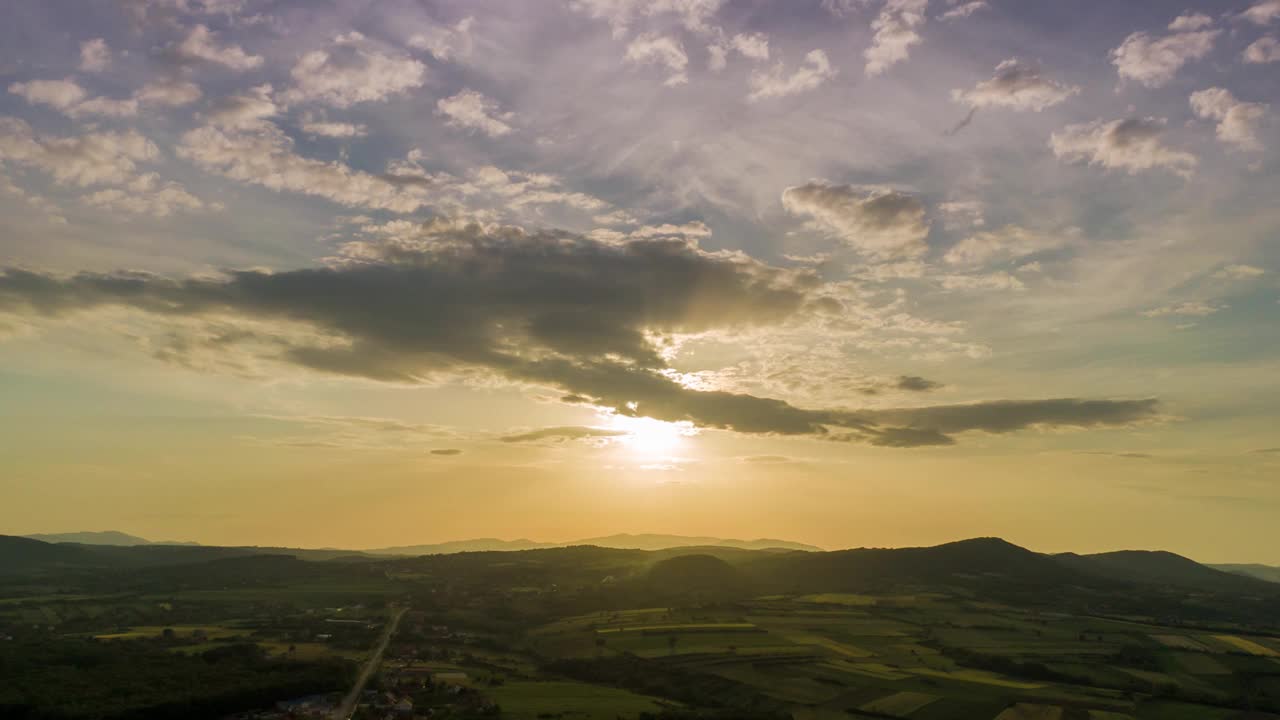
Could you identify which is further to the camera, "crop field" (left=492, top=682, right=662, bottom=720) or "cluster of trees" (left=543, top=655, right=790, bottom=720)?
"cluster of trees" (left=543, top=655, right=790, bottom=720)

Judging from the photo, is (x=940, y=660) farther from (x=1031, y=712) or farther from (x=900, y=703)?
(x=1031, y=712)

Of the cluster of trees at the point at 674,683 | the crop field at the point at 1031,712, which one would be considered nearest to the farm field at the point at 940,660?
the crop field at the point at 1031,712

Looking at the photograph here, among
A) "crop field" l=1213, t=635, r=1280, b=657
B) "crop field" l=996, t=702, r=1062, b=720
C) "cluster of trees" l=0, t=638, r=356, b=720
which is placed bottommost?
"crop field" l=996, t=702, r=1062, b=720

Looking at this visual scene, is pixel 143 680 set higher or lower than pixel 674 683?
higher

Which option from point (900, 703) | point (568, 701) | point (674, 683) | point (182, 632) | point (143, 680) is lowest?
point (674, 683)

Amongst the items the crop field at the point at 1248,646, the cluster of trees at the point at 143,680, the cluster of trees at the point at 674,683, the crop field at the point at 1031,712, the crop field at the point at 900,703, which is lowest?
the cluster of trees at the point at 674,683

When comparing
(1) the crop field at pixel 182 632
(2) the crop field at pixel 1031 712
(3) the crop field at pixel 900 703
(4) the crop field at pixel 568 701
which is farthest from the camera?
(1) the crop field at pixel 182 632

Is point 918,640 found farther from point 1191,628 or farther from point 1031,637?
point 1191,628

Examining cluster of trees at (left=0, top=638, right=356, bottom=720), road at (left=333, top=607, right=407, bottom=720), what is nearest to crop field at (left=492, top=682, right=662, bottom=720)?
road at (left=333, top=607, right=407, bottom=720)

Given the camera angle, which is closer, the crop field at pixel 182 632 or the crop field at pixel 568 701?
the crop field at pixel 568 701

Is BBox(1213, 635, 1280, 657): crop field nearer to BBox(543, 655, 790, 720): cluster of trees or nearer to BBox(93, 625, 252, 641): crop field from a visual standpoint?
BBox(543, 655, 790, 720): cluster of trees

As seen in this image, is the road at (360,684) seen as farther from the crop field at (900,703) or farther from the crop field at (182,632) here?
the crop field at (900,703)

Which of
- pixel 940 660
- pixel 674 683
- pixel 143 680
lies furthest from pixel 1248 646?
pixel 143 680
